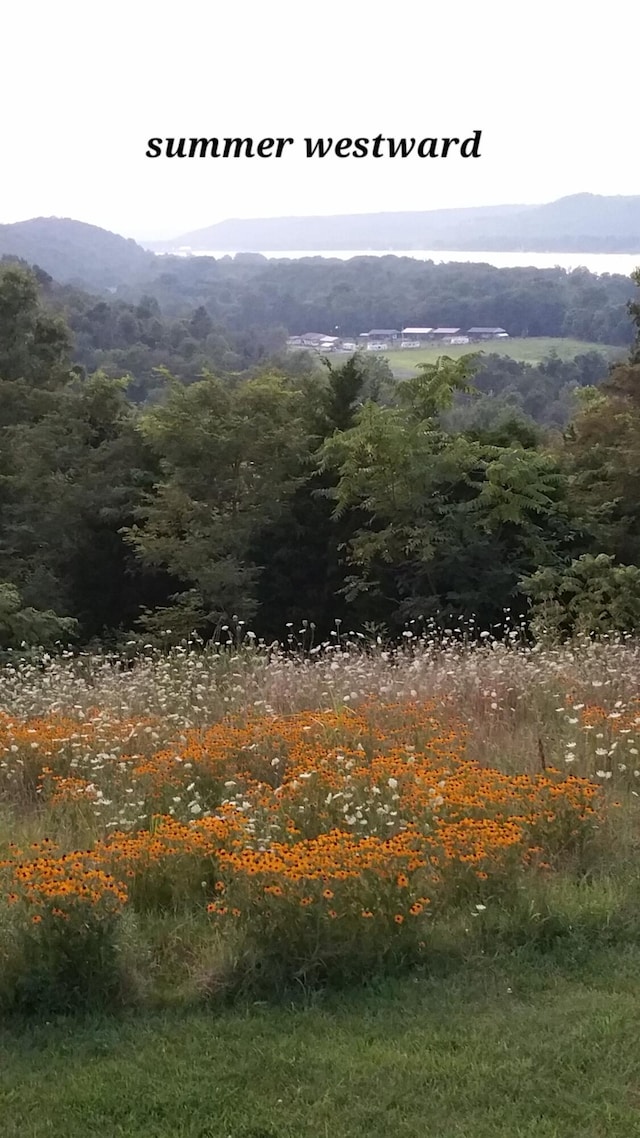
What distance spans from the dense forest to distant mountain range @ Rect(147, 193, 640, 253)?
35.0 metres

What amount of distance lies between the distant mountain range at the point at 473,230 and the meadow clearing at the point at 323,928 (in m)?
46.3

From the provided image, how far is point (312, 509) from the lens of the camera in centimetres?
1672

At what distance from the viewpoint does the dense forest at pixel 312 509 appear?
13719 mm

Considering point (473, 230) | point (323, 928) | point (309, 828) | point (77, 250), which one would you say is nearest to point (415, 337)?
point (473, 230)

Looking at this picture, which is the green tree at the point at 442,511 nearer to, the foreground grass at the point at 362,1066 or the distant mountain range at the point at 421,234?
the foreground grass at the point at 362,1066

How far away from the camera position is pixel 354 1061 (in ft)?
10.9

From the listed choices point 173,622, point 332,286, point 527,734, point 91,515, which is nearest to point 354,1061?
point 527,734

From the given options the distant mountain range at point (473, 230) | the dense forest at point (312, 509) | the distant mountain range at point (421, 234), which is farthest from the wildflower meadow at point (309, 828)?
the distant mountain range at point (473, 230)

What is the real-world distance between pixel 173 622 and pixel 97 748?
923 centimetres

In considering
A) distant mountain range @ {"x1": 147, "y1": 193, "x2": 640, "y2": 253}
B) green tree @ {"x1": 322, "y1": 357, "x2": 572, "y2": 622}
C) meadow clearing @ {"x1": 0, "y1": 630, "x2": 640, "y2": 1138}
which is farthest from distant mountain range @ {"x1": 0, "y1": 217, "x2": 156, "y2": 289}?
meadow clearing @ {"x1": 0, "y1": 630, "x2": 640, "y2": 1138}

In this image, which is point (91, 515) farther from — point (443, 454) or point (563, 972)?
point (563, 972)

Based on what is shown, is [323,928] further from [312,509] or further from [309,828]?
[312,509]

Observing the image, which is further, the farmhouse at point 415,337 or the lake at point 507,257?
the lake at point 507,257

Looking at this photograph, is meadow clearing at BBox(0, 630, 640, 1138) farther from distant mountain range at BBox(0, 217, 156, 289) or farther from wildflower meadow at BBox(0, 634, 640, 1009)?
distant mountain range at BBox(0, 217, 156, 289)
